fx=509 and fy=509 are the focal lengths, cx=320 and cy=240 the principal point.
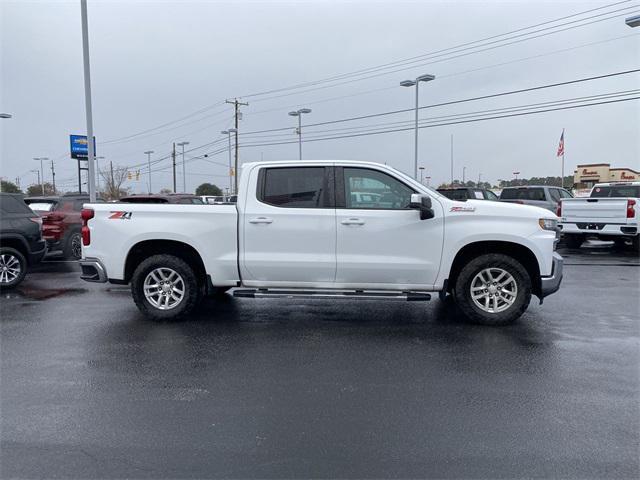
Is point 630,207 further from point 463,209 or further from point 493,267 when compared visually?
point 463,209

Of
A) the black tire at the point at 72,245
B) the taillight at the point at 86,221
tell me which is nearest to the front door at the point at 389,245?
the taillight at the point at 86,221

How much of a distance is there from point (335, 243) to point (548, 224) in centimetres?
264

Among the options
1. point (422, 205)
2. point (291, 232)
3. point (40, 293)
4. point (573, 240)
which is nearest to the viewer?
point (422, 205)

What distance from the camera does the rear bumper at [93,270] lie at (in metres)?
6.66

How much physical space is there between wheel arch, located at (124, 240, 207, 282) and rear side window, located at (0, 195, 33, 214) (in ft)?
13.7

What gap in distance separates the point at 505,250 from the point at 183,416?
14.5ft

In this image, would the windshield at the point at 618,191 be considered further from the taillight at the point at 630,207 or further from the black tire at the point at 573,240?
the taillight at the point at 630,207

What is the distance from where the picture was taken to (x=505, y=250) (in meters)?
6.45

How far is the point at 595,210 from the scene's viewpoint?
44.8 feet

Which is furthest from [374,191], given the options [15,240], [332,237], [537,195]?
[537,195]

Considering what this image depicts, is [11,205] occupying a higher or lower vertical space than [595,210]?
higher

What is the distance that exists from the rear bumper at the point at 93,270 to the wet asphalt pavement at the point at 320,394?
2.07 feet

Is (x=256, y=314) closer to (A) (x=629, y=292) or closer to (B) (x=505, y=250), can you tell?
(B) (x=505, y=250)

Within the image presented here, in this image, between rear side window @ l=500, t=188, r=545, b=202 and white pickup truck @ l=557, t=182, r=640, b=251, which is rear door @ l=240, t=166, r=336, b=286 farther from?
rear side window @ l=500, t=188, r=545, b=202
